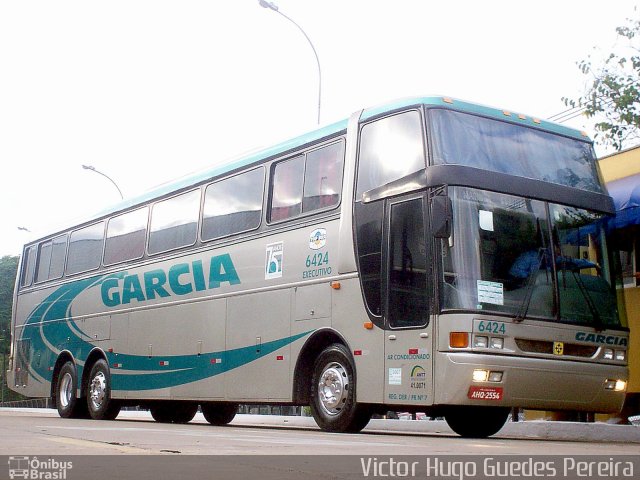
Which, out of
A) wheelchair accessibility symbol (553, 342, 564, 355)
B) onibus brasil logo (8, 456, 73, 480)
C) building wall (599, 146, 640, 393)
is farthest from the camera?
building wall (599, 146, 640, 393)

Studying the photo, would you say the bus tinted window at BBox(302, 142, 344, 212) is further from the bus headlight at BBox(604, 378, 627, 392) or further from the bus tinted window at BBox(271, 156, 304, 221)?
the bus headlight at BBox(604, 378, 627, 392)

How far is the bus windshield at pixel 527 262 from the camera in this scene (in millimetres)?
10898

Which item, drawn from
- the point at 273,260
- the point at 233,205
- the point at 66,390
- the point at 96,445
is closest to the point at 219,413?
the point at 66,390

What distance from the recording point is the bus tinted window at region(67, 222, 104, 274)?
19.7m

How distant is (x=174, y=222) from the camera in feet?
55.8

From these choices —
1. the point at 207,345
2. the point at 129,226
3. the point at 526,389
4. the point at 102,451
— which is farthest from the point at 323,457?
the point at 129,226

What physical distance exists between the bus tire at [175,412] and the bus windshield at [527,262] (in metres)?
9.13

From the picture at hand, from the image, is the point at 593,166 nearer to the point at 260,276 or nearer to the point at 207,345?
the point at 260,276

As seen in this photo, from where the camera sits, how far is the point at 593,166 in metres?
12.9

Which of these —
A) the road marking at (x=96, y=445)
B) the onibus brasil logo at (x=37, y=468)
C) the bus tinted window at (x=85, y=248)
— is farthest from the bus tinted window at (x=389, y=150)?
the bus tinted window at (x=85, y=248)

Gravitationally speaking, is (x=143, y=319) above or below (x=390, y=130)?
below

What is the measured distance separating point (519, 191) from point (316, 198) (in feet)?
9.28

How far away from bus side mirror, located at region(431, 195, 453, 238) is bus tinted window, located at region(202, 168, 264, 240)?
412cm

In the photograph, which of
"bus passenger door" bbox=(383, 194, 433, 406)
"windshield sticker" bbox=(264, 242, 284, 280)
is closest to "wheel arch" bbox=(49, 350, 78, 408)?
"windshield sticker" bbox=(264, 242, 284, 280)
